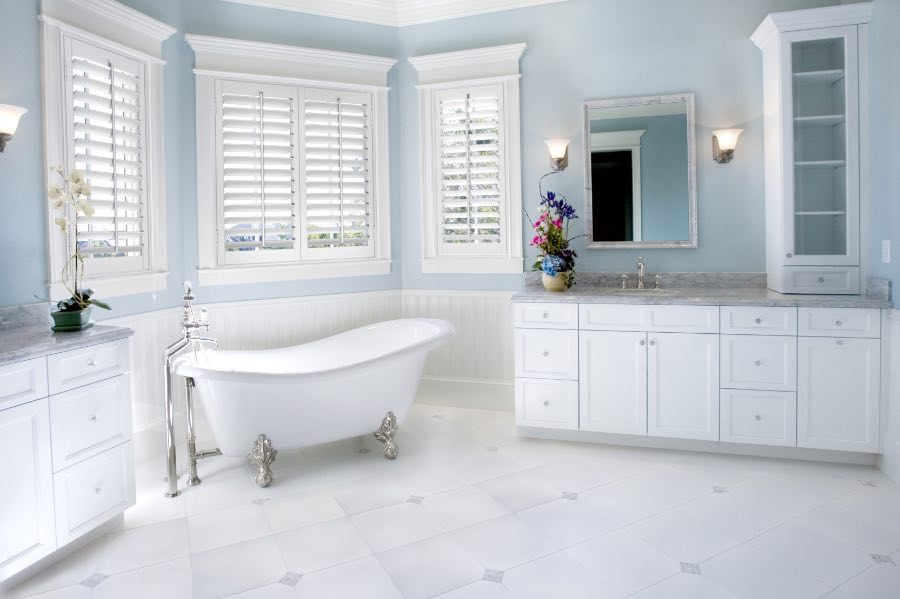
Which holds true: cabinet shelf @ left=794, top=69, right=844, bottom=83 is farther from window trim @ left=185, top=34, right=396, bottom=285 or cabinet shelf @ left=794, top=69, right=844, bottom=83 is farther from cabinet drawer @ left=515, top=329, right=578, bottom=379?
window trim @ left=185, top=34, right=396, bottom=285

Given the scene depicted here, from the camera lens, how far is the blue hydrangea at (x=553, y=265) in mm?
4051

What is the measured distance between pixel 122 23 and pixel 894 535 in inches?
186

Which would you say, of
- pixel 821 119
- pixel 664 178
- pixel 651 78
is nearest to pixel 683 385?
pixel 664 178

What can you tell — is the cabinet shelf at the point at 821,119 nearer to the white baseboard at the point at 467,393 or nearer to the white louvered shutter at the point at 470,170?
the white louvered shutter at the point at 470,170

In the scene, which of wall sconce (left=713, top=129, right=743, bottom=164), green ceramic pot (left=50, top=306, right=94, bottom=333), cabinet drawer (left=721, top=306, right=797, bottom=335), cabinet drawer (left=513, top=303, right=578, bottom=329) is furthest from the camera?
wall sconce (left=713, top=129, right=743, bottom=164)

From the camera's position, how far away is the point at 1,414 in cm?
224

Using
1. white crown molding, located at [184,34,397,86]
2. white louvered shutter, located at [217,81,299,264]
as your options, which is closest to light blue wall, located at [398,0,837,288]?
white crown molding, located at [184,34,397,86]

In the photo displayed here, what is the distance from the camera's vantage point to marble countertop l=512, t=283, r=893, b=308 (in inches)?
132

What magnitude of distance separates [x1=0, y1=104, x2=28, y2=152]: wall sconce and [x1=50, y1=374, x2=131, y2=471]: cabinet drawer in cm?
116

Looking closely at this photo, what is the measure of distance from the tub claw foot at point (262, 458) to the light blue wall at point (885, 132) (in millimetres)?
3480

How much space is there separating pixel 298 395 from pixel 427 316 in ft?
5.67

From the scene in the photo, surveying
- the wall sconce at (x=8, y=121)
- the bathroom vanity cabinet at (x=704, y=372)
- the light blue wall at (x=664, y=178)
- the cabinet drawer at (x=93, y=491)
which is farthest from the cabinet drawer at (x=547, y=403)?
the wall sconce at (x=8, y=121)

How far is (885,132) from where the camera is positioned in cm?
330

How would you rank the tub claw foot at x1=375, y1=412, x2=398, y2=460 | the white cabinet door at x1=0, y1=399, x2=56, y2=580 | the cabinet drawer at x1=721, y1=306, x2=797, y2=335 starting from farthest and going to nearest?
the tub claw foot at x1=375, y1=412, x2=398, y2=460
the cabinet drawer at x1=721, y1=306, x2=797, y2=335
the white cabinet door at x1=0, y1=399, x2=56, y2=580
